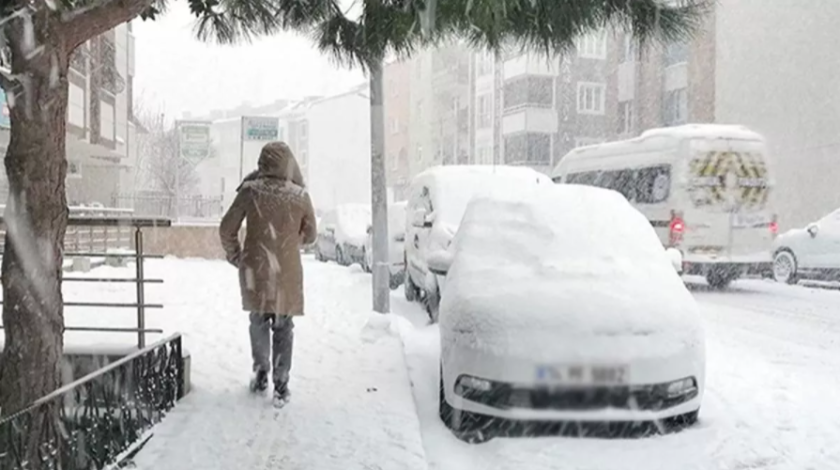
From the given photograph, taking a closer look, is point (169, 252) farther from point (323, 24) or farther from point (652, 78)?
point (652, 78)

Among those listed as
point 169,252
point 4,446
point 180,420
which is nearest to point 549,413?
point 180,420

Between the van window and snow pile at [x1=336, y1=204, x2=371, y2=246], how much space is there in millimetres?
5760

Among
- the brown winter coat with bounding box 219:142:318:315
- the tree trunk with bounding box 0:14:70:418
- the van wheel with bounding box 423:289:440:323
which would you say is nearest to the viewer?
the tree trunk with bounding box 0:14:70:418

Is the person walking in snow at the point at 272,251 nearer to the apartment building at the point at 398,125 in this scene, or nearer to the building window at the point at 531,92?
the building window at the point at 531,92

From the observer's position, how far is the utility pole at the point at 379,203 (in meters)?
9.15

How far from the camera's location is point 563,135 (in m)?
37.7

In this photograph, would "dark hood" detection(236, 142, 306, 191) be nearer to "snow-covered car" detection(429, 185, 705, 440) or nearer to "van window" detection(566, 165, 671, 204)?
"snow-covered car" detection(429, 185, 705, 440)

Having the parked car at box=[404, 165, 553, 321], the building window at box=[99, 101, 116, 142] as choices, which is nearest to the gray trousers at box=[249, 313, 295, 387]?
the parked car at box=[404, 165, 553, 321]

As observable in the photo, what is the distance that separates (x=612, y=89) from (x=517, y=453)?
32.5 meters

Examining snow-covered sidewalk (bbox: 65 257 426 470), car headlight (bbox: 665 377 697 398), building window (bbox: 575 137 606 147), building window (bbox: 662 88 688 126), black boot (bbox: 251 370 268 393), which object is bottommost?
snow-covered sidewalk (bbox: 65 257 426 470)

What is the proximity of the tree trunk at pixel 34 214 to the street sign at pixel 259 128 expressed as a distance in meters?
13.8

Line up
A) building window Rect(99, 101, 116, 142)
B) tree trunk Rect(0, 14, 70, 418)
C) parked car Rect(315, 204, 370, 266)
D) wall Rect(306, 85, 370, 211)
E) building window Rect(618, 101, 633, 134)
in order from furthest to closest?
wall Rect(306, 85, 370, 211)
building window Rect(618, 101, 633, 134)
building window Rect(99, 101, 116, 142)
parked car Rect(315, 204, 370, 266)
tree trunk Rect(0, 14, 70, 418)

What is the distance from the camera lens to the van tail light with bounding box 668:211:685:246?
47.8 feet

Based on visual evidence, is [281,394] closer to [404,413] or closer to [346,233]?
[404,413]
